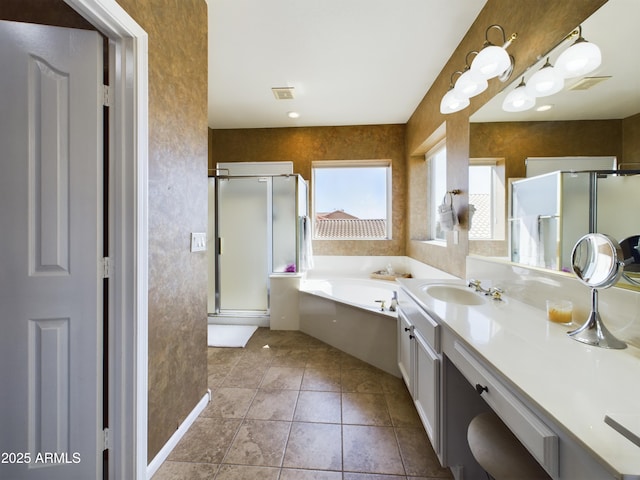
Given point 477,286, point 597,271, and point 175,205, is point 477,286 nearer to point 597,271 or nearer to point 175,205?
point 597,271

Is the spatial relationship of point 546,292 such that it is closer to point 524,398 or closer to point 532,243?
point 532,243

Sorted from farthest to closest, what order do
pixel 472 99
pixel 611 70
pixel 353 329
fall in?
pixel 353 329 → pixel 472 99 → pixel 611 70

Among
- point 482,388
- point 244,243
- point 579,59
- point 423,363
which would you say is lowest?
point 423,363

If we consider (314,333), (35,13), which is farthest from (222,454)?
(35,13)

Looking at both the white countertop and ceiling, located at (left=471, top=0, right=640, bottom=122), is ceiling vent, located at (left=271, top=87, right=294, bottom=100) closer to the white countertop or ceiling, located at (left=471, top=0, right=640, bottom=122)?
ceiling, located at (left=471, top=0, right=640, bottom=122)

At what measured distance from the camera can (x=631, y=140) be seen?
0.93m

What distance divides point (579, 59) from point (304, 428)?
2.24 meters

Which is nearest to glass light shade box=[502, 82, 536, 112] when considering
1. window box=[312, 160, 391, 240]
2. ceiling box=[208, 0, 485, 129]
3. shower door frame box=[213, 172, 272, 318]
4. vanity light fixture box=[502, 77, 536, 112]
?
vanity light fixture box=[502, 77, 536, 112]

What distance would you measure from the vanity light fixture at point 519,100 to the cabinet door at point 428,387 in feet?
4.43

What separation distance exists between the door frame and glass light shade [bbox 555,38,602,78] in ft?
5.99

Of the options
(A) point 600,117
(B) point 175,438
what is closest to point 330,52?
(A) point 600,117

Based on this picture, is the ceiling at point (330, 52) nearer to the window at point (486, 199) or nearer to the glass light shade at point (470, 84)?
the glass light shade at point (470, 84)

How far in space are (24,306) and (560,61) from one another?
246 cm

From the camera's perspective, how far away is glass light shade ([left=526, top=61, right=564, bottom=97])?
1.19 m
